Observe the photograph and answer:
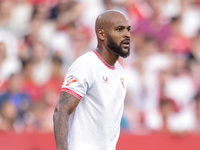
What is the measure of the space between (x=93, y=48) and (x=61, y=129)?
478 cm

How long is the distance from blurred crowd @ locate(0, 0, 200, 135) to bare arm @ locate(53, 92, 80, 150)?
302cm

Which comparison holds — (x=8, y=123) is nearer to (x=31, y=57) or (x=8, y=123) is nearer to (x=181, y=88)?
(x=31, y=57)

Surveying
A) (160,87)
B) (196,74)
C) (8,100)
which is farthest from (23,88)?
(196,74)

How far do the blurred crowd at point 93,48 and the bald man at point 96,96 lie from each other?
2.82 m

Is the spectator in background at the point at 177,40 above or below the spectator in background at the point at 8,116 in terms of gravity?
above

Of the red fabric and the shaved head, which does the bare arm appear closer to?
the shaved head

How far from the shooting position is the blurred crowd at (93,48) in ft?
19.6

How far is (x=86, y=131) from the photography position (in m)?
2.84

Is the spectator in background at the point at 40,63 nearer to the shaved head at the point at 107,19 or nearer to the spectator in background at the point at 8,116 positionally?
the spectator in background at the point at 8,116

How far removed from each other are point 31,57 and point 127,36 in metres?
4.38

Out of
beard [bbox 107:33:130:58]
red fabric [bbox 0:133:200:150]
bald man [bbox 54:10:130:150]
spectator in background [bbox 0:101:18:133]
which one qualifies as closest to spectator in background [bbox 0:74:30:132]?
spectator in background [bbox 0:101:18:133]

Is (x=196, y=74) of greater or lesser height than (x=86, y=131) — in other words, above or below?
above

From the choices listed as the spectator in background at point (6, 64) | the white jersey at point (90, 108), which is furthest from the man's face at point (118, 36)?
the spectator in background at point (6, 64)

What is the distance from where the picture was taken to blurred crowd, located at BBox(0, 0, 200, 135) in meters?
5.96
